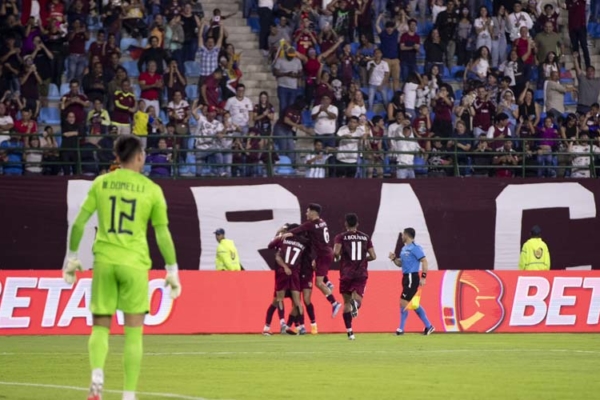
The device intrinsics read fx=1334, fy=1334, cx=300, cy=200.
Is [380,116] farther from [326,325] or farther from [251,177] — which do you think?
[326,325]

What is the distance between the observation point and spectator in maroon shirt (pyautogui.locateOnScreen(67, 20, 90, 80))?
29.8 metres

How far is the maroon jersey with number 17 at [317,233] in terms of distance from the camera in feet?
82.0

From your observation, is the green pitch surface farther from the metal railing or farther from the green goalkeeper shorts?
the metal railing

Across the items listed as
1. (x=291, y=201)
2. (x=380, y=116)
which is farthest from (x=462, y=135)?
(x=291, y=201)

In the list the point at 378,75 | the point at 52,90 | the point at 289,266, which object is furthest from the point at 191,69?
the point at 289,266

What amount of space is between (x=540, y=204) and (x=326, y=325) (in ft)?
24.9

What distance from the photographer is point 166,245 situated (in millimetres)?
10852

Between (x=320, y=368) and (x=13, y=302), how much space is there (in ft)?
33.8

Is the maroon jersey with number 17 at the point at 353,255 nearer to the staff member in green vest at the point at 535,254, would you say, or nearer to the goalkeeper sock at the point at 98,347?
the staff member in green vest at the point at 535,254

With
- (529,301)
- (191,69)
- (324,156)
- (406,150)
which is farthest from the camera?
(191,69)

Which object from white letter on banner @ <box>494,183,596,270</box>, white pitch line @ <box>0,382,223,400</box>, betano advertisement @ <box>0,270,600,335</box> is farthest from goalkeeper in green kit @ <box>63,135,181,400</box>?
white letter on banner @ <box>494,183,596,270</box>

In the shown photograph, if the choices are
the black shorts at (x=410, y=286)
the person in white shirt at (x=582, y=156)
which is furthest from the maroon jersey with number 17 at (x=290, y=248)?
the person in white shirt at (x=582, y=156)

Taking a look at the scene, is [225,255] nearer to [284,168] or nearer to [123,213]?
[284,168]

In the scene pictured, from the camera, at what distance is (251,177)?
2998 cm
